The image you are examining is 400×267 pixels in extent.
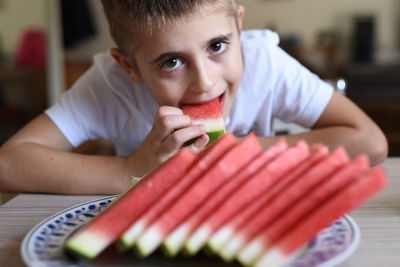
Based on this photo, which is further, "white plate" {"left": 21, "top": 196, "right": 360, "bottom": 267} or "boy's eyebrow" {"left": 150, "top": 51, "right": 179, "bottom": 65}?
"boy's eyebrow" {"left": 150, "top": 51, "right": 179, "bottom": 65}

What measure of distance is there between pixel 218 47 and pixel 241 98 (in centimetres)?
36

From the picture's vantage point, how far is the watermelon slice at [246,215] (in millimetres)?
599

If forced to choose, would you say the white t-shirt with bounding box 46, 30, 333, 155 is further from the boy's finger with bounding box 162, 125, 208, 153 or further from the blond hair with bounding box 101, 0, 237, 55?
the boy's finger with bounding box 162, 125, 208, 153

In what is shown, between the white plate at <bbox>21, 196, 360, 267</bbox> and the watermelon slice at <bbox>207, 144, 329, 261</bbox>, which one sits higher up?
the watermelon slice at <bbox>207, 144, 329, 261</bbox>

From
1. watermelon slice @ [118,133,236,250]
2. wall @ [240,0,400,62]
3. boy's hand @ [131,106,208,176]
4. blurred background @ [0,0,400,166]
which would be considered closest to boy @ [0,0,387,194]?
boy's hand @ [131,106,208,176]

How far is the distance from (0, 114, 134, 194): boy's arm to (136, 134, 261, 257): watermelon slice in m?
0.42

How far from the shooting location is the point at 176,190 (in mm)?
660

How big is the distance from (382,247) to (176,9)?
0.62 meters

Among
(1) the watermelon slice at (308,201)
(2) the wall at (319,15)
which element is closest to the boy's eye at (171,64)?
(1) the watermelon slice at (308,201)

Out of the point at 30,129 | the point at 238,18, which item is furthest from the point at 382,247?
the point at 30,129

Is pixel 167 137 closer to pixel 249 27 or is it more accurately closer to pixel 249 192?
pixel 249 192

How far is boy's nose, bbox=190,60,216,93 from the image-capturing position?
1.05 meters

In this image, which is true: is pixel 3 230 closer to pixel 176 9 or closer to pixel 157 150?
pixel 157 150

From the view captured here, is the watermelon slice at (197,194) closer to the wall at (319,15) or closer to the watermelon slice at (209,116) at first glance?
the watermelon slice at (209,116)
